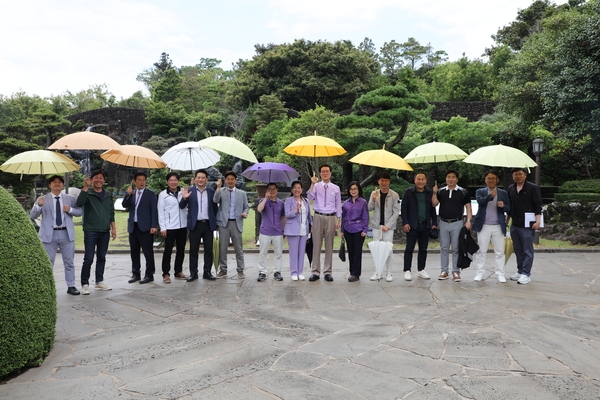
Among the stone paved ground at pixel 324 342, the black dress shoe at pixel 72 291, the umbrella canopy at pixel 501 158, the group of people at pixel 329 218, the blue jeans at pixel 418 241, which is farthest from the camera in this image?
the blue jeans at pixel 418 241

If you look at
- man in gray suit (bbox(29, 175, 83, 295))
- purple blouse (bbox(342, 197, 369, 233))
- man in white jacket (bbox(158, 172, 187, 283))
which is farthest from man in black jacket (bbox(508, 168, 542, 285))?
man in gray suit (bbox(29, 175, 83, 295))

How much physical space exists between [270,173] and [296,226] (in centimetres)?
88

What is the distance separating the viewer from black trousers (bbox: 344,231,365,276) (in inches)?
266

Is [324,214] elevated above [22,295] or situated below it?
above

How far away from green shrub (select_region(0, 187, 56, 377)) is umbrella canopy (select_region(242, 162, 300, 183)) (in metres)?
3.39

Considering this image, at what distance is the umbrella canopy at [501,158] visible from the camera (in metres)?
6.20

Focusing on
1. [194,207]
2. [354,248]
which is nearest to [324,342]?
[354,248]

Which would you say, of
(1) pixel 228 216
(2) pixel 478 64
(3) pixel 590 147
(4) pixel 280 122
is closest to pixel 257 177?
(1) pixel 228 216

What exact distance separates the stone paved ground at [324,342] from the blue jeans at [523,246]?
28 centimetres

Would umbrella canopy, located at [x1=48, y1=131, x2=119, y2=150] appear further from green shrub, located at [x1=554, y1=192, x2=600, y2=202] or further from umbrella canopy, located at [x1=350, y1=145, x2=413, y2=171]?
green shrub, located at [x1=554, y1=192, x2=600, y2=202]

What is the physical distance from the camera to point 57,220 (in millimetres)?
5895

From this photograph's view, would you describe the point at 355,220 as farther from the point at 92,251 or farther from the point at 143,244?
the point at 92,251

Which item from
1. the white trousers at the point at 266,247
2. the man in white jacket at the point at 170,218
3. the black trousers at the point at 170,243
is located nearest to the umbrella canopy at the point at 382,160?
the white trousers at the point at 266,247

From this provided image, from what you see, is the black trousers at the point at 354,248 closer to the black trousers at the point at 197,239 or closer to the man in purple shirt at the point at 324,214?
the man in purple shirt at the point at 324,214
